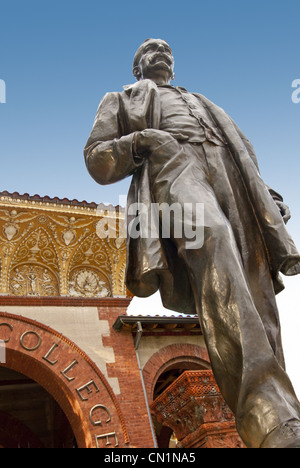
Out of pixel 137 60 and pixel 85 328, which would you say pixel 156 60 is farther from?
pixel 85 328

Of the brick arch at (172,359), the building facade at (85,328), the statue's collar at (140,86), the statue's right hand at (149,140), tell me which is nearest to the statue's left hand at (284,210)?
the statue's right hand at (149,140)

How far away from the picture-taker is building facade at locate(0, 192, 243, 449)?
28.5 ft

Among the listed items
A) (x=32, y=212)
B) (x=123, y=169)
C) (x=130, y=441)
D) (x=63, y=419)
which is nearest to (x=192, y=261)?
(x=123, y=169)

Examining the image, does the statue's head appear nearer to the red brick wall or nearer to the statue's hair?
the statue's hair

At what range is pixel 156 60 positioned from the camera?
93.0 inches

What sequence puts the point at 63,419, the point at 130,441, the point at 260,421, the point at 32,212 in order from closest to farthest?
the point at 260,421 → the point at 130,441 → the point at 32,212 → the point at 63,419

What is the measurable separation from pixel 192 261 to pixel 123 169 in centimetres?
54

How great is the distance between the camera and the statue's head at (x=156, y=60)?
2359 millimetres

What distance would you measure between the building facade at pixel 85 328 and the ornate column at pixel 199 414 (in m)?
0.07

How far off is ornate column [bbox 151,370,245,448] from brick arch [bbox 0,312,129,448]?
1454mm

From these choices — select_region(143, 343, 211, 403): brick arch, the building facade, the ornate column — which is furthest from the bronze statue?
select_region(143, 343, 211, 403): brick arch

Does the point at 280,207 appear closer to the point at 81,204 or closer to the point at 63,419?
the point at 81,204

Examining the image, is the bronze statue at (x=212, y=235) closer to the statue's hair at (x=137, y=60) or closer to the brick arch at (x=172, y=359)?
the statue's hair at (x=137, y=60)

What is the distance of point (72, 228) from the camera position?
406 inches
